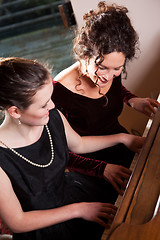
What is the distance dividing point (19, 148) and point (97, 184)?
1.58 ft

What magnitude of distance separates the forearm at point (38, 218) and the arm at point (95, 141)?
383 mm

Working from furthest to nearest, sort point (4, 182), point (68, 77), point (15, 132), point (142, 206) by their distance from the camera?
point (68, 77), point (15, 132), point (4, 182), point (142, 206)

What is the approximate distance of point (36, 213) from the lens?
133cm

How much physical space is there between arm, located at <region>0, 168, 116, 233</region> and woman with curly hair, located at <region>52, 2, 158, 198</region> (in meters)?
0.16

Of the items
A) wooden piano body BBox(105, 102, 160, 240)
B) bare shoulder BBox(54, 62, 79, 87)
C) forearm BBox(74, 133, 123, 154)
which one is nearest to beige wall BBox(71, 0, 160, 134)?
bare shoulder BBox(54, 62, 79, 87)

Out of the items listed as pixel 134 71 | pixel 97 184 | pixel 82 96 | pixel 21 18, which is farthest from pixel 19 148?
pixel 21 18

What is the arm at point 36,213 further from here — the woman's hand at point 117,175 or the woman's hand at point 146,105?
the woman's hand at point 146,105

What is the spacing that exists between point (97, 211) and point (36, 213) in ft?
0.80

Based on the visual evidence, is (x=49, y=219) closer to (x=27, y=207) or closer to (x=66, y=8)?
(x=27, y=207)

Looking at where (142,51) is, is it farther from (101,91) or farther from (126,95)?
(101,91)

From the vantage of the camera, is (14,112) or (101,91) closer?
(14,112)

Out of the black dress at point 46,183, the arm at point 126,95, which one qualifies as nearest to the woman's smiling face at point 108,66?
the black dress at point 46,183

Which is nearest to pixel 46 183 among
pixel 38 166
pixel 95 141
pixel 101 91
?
pixel 38 166

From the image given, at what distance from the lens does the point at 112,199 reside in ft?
5.19
